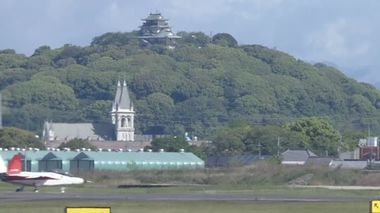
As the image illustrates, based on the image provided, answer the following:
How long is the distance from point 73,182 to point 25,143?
5615 cm

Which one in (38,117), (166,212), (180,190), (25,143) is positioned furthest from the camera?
(25,143)

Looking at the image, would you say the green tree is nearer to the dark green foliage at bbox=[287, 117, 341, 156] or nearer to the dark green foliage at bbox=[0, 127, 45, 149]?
the dark green foliage at bbox=[287, 117, 341, 156]

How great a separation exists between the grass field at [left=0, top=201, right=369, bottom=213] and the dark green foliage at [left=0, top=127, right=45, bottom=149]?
72.1 m

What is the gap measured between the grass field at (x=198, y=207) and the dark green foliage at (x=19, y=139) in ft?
236

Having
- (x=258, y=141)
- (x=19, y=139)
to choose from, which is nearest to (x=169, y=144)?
(x=258, y=141)

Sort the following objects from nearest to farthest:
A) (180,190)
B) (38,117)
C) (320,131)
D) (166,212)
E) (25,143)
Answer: (166,212), (180,190), (38,117), (25,143), (320,131)

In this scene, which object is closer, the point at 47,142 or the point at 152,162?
the point at 152,162

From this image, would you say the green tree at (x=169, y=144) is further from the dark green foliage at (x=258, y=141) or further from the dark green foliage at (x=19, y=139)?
the dark green foliage at (x=19, y=139)

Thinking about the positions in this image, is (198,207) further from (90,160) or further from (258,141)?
(258,141)

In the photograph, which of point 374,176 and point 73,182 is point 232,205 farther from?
point 374,176

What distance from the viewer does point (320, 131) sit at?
538 feet

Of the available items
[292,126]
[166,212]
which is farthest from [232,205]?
[292,126]

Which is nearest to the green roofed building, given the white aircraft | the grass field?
the white aircraft

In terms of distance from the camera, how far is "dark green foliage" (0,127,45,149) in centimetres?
13125
